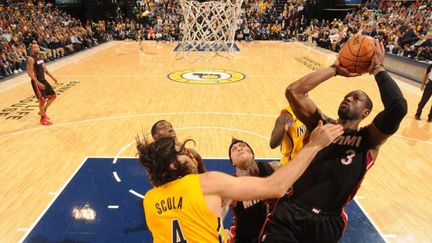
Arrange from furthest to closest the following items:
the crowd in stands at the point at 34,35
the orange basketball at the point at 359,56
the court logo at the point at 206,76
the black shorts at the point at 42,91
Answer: the crowd in stands at the point at 34,35, the court logo at the point at 206,76, the black shorts at the point at 42,91, the orange basketball at the point at 359,56

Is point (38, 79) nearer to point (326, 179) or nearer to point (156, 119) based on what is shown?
point (156, 119)

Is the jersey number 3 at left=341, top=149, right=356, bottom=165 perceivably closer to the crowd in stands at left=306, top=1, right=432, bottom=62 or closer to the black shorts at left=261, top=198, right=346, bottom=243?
the black shorts at left=261, top=198, right=346, bottom=243

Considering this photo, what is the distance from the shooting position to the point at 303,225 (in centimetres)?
220

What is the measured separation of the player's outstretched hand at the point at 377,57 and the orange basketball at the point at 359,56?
0.04m

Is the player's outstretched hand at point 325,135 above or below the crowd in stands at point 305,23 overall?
above

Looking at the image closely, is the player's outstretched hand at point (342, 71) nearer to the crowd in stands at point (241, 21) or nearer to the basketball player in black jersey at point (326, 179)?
the basketball player in black jersey at point (326, 179)

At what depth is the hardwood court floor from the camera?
457 cm

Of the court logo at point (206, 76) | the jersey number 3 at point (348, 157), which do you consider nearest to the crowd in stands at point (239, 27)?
the court logo at point (206, 76)

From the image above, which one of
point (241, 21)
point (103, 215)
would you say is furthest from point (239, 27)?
point (103, 215)

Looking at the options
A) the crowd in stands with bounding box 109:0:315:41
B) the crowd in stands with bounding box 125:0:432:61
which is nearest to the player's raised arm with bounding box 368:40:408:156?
the crowd in stands with bounding box 125:0:432:61

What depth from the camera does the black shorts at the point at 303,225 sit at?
86.2 inches

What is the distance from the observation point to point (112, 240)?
372 cm

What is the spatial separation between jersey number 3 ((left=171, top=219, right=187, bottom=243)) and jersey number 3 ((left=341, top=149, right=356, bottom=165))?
1163 millimetres

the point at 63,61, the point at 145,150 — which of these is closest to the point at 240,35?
the point at 63,61
